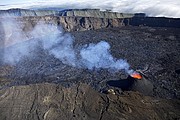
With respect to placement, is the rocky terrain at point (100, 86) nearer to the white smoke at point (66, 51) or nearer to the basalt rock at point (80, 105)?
the basalt rock at point (80, 105)

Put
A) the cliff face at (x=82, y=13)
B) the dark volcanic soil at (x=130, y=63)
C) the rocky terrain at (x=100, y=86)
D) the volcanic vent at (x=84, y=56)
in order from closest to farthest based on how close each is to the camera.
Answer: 1. the rocky terrain at (x=100, y=86)
2. the dark volcanic soil at (x=130, y=63)
3. the volcanic vent at (x=84, y=56)
4. the cliff face at (x=82, y=13)

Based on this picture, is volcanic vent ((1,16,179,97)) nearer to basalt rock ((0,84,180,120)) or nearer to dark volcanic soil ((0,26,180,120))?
dark volcanic soil ((0,26,180,120))

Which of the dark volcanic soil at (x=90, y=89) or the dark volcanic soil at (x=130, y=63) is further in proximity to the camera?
the dark volcanic soil at (x=130, y=63)

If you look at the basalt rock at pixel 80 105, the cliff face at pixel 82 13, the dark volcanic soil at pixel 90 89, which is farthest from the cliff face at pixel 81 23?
the basalt rock at pixel 80 105

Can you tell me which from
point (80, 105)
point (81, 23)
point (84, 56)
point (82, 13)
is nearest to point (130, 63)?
point (84, 56)

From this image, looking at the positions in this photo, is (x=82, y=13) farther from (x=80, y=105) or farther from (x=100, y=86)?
(x=80, y=105)

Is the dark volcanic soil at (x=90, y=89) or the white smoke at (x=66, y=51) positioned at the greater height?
the dark volcanic soil at (x=90, y=89)

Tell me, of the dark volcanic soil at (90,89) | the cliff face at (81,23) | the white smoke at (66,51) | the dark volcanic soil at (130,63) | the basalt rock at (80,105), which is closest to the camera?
the basalt rock at (80,105)

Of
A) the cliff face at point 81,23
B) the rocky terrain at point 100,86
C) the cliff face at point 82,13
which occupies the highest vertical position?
the rocky terrain at point 100,86
